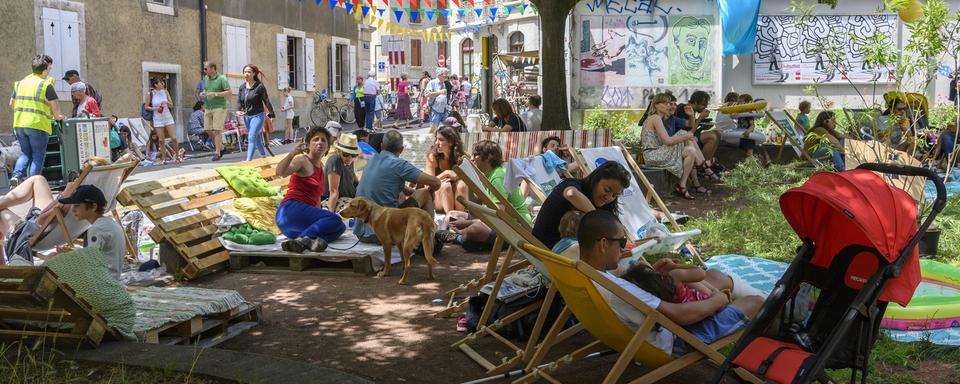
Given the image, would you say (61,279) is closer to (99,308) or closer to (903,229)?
(99,308)

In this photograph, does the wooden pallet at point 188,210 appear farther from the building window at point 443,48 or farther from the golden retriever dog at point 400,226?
the building window at point 443,48

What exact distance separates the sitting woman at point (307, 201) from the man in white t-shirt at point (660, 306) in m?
3.41

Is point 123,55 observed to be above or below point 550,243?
above

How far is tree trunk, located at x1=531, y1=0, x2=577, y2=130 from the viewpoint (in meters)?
13.4

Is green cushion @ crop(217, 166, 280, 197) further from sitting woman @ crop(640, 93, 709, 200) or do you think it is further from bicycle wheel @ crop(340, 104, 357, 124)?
bicycle wheel @ crop(340, 104, 357, 124)

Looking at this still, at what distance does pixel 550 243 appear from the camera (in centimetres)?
584

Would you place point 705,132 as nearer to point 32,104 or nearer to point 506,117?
point 506,117

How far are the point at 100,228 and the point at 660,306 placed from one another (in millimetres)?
3488

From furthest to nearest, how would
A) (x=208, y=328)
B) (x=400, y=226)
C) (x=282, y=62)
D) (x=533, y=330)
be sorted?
(x=282, y=62) < (x=400, y=226) < (x=208, y=328) < (x=533, y=330)

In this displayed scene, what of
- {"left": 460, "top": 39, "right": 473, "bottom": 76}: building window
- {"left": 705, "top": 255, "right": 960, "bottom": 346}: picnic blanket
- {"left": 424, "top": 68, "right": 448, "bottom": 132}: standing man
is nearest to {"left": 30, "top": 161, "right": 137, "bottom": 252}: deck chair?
{"left": 705, "top": 255, "right": 960, "bottom": 346}: picnic blanket

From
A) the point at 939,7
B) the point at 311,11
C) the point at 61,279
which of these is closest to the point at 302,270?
the point at 61,279

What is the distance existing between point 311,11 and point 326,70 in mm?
2006

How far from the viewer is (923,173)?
4.21 m

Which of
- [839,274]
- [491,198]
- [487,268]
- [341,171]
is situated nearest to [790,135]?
[491,198]
